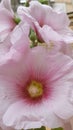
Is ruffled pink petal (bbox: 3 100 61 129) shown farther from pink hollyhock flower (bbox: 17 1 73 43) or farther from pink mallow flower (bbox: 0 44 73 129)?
pink hollyhock flower (bbox: 17 1 73 43)

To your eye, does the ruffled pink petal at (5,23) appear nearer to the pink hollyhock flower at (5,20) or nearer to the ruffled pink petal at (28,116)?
the pink hollyhock flower at (5,20)

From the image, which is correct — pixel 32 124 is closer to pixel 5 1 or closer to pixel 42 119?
pixel 42 119

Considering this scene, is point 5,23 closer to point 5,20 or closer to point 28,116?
point 5,20

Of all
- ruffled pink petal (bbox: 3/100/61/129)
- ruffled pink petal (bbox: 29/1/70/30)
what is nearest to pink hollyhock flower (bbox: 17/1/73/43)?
ruffled pink petal (bbox: 29/1/70/30)

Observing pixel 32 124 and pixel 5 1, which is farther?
pixel 5 1

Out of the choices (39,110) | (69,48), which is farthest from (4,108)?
(69,48)

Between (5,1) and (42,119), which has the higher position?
(5,1)
